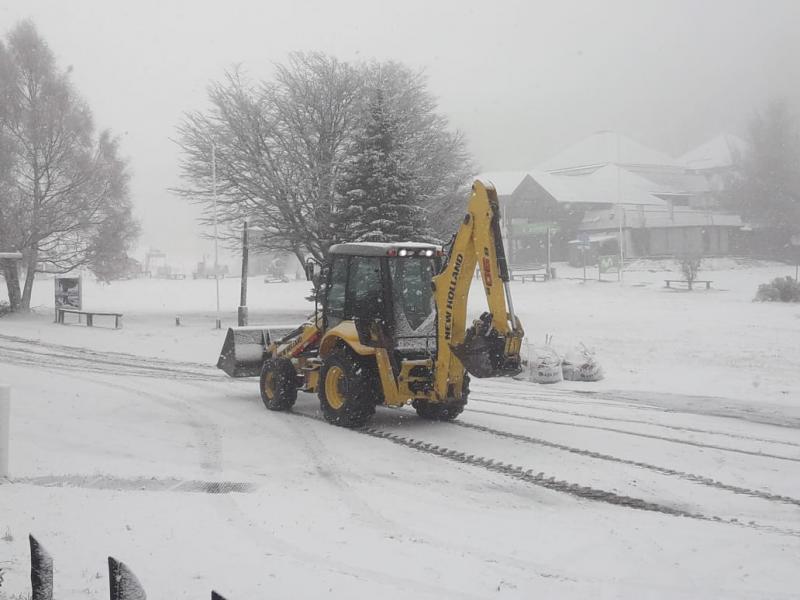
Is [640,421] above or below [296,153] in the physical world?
below

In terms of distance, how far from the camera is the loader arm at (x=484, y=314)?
9.69 metres

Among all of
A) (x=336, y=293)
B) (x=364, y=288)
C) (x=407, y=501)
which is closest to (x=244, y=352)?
(x=336, y=293)

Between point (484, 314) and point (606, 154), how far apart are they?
9325 cm

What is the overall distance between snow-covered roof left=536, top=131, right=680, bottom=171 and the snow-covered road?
3419 inches

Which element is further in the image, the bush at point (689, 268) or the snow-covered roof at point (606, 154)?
the snow-covered roof at point (606, 154)

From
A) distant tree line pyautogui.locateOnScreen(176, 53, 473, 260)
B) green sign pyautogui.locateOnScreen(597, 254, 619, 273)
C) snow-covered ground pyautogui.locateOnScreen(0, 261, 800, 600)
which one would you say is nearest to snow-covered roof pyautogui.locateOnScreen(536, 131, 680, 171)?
green sign pyautogui.locateOnScreen(597, 254, 619, 273)

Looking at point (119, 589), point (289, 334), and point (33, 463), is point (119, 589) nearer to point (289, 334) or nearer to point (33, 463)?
point (33, 463)

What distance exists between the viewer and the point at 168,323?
3456cm

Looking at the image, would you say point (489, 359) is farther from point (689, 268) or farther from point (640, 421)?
point (689, 268)

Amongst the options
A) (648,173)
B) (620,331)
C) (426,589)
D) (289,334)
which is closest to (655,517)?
(426,589)

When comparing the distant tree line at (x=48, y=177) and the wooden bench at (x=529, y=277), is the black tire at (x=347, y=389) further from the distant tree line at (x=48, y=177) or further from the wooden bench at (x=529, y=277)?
the wooden bench at (x=529, y=277)

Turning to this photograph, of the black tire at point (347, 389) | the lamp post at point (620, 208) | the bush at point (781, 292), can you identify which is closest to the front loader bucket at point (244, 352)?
the black tire at point (347, 389)

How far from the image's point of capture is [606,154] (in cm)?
9825

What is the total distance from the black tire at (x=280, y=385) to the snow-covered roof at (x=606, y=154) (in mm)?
85339
